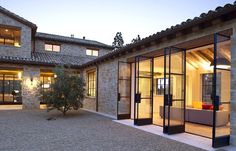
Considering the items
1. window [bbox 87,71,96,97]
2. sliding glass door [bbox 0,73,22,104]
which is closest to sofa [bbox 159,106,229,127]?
window [bbox 87,71,96,97]

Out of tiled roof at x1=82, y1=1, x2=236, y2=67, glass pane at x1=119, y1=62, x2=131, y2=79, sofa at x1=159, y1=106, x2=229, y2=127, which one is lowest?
sofa at x1=159, y1=106, x2=229, y2=127

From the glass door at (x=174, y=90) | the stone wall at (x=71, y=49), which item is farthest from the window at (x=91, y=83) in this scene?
the glass door at (x=174, y=90)

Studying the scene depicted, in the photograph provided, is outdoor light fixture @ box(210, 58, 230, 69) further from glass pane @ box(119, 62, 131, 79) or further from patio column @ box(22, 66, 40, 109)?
patio column @ box(22, 66, 40, 109)

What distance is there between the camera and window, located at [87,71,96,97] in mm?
14409

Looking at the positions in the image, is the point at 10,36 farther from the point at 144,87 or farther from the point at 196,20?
the point at 196,20

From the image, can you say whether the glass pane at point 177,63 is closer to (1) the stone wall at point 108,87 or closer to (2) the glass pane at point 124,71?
(2) the glass pane at point 124,71

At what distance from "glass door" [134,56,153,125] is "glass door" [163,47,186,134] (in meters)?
1.54

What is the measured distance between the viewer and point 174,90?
720cm

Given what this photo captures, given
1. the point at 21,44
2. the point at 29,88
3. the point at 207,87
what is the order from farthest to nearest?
the point at 21,44
the point at 29,88
the point at 207,87

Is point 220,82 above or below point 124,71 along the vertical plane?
below

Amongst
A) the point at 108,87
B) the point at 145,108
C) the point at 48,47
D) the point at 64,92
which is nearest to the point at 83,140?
the point at 145,108

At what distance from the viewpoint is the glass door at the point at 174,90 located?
6.92 meters

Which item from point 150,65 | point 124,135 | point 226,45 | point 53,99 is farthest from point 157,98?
point 226,45

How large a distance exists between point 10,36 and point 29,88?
4.68 meters
